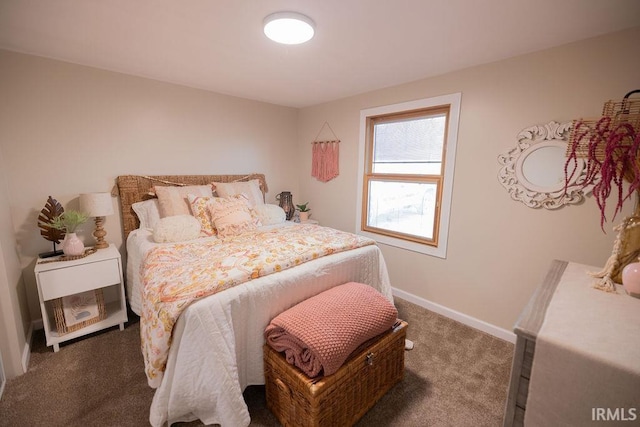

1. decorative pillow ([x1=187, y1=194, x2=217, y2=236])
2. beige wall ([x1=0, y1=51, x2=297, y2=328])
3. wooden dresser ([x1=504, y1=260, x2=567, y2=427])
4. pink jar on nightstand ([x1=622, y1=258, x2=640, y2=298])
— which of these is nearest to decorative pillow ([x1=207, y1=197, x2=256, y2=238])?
decorative pillow ([x1=187, y1=194, x2=217, y2=236])

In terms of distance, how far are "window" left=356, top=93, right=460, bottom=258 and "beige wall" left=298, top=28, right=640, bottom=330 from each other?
3.6 inches

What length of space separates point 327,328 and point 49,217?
238cm

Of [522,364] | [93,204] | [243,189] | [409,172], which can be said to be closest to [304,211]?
[243,189]

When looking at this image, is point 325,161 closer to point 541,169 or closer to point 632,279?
point 541,169

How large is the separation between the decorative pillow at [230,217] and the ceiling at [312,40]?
3.93 ft

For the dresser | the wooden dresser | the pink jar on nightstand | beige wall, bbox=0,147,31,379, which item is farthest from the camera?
beige wall, bbox=0,147,31,379

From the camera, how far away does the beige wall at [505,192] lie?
5.57ft

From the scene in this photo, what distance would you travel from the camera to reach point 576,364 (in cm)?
75

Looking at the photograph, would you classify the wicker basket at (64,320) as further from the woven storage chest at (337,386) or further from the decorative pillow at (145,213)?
the woven storage chest at (337,386)

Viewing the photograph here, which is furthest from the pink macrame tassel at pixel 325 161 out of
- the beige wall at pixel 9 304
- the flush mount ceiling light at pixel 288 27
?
the beige wall at pixel 9 304

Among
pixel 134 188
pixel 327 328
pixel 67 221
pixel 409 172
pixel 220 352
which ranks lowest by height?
pixel 220 352

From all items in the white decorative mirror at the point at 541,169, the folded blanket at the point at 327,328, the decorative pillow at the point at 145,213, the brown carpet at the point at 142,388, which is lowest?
the brown carpet at the point at 142,388

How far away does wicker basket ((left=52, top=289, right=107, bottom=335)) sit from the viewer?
1978 mm

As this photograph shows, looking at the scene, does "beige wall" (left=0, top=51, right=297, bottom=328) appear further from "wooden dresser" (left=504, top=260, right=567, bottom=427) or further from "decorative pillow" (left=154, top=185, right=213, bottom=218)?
"wooden dresser" (left=504, top=260, right=567, bottom=427)
